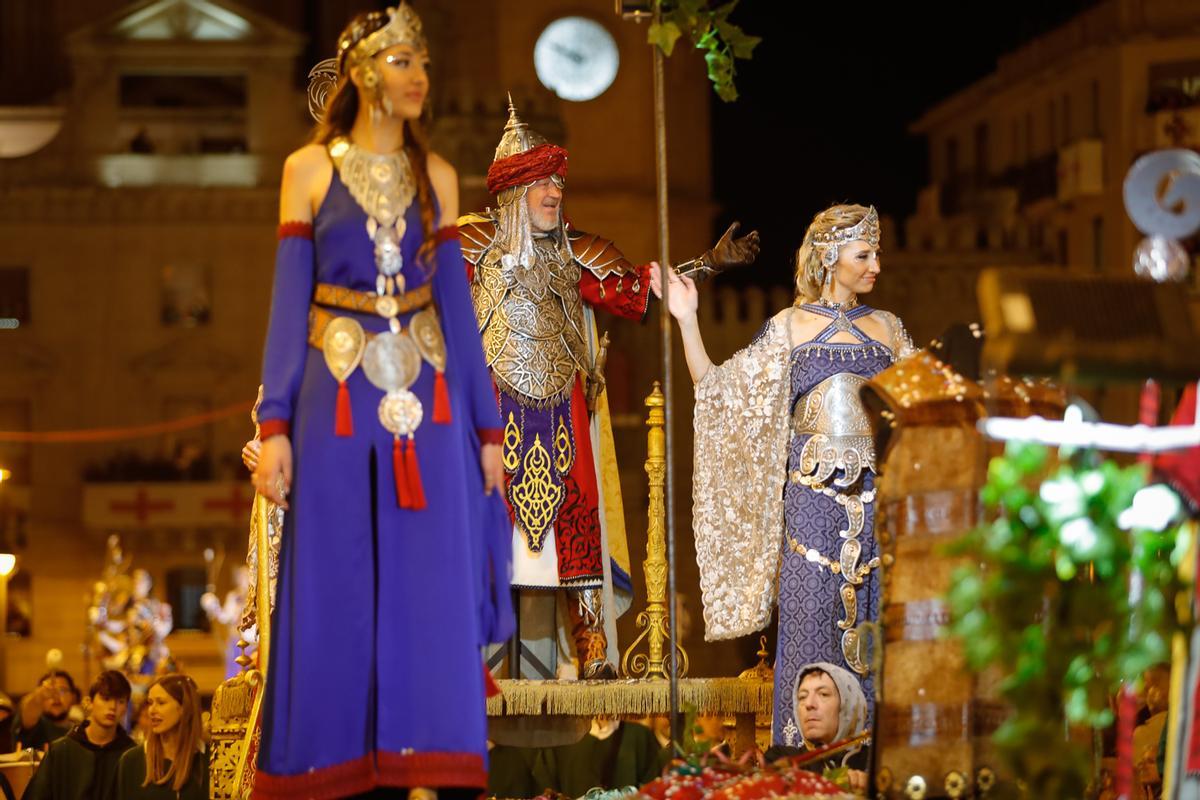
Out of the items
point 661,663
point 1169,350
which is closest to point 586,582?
point 661,663

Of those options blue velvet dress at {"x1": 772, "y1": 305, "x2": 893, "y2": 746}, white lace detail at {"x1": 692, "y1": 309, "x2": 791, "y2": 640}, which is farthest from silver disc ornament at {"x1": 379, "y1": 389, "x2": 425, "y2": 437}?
white lace detail at {"x1": 692, "y1": 309, "x2": 791, "y2": 640}

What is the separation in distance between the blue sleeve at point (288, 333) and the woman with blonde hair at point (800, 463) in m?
2.66

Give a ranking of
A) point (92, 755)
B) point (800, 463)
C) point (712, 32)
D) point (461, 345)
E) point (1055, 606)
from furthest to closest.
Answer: point (92, 755)
point (800, 463)
point (712, 32)
point (461, 345)
point (1055, 606)

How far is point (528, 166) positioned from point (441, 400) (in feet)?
9.86

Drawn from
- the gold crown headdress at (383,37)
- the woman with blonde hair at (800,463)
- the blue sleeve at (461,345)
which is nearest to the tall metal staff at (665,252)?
the blue sleeve at (461,345)

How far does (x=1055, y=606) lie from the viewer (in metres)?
5.66

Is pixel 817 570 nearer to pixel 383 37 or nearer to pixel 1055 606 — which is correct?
pixel 383 37

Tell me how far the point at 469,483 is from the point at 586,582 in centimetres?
296

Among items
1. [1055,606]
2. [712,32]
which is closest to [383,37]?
[712,32]

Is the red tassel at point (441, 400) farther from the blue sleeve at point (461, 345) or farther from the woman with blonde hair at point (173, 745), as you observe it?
the woman with blonde hair at point (173, 745)

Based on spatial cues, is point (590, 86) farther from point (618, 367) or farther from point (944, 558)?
point (944, 558)

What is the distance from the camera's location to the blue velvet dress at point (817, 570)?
29.0ft

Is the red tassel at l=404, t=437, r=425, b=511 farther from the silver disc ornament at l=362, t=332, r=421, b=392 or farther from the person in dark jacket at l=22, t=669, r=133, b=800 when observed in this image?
the person in dark jacket at l=22, t=669, r=133, b=800

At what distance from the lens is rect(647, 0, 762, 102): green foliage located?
305 inches
